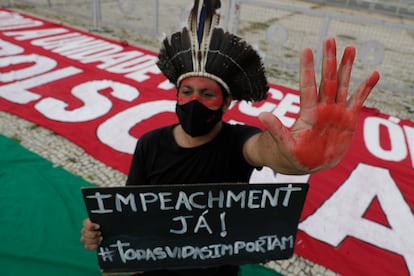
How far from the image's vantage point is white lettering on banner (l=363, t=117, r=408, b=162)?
160 inches

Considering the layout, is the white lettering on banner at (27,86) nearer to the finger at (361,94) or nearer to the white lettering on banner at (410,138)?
the finger at (361,94)

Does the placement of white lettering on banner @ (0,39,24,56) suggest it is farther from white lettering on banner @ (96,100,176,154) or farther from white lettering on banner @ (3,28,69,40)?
white lettering on banner @ (96,100,176,154)

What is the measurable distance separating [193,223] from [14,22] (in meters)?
8.42

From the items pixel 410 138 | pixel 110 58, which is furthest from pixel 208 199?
pixel 110 58

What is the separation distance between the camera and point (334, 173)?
364 cm

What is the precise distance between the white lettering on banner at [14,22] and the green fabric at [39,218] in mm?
5282

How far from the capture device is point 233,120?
15.0ft

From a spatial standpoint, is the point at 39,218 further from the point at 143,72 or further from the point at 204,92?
the point at 143,72

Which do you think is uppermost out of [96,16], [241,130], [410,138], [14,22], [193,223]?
[241,130]

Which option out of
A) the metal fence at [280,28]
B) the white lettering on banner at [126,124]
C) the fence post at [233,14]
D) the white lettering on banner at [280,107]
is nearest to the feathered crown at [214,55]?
the white lettering on banner at [126,124]

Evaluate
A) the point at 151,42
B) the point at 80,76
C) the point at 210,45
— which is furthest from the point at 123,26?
the point at 210,45

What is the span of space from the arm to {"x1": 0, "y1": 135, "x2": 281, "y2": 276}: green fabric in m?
1.62

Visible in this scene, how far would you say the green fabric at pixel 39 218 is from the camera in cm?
237

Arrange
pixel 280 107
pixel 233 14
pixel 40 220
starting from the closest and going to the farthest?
pixel 40 220, pixel 280 107, pixel 233 14
